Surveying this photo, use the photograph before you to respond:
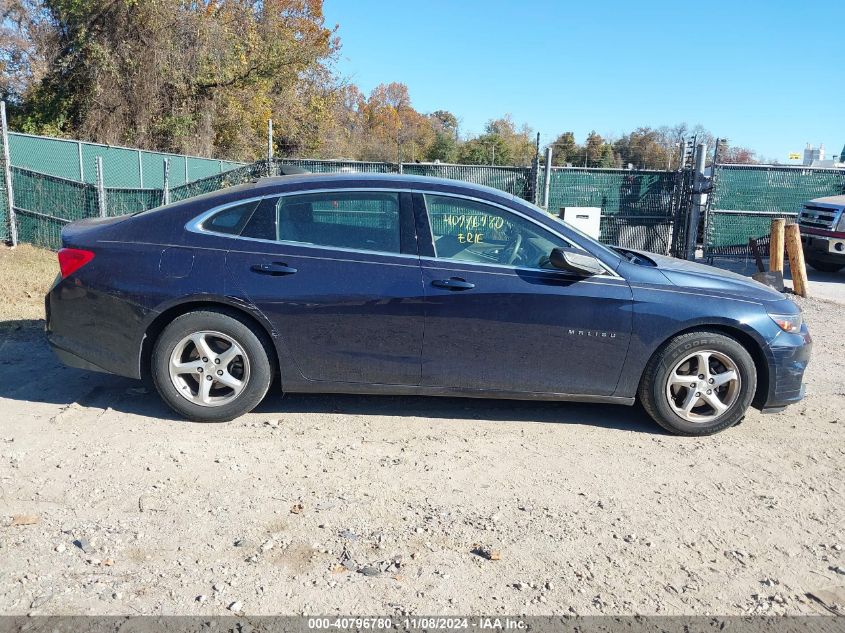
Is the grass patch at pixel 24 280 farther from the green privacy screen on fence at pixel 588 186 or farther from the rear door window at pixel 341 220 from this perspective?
the rear door window at pixel 341 220

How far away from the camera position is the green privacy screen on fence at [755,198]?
1542 centimetres

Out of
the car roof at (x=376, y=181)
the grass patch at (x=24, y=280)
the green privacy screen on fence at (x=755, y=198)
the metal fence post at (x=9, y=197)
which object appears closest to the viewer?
the car roof at (x=376, y=181)

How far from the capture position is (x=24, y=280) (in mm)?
9148

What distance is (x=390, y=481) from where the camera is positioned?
4.00m

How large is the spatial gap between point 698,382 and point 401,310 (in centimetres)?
204

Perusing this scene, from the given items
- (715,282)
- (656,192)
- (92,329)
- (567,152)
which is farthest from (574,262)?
(567,152)

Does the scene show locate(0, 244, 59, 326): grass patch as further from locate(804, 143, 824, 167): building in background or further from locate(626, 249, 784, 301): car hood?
locate(804, 143, 824, 167): building in background

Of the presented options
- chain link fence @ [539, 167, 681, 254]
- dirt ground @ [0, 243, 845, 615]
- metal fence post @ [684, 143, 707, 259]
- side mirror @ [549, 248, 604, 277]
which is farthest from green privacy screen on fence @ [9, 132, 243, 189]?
side mirror @ [549, 248, 604, 277]

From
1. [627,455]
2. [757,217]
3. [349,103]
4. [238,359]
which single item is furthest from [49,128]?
[349,103]

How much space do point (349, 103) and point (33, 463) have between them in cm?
6765

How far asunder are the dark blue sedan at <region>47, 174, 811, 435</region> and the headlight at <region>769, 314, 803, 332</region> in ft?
0.04

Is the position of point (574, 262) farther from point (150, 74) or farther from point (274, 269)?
point (150, 74)

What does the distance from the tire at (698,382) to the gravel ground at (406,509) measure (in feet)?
0.44

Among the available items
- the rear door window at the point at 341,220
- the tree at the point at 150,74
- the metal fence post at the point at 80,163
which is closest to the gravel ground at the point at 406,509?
the rear door window at the point at 341,220
